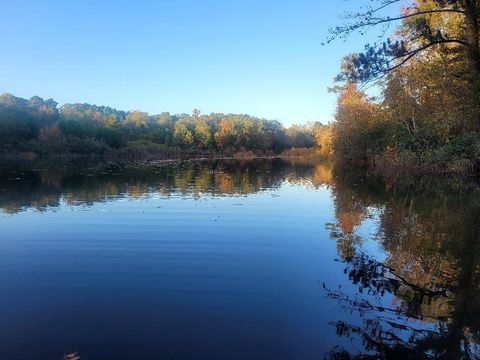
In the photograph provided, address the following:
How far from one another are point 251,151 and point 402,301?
120256 mm

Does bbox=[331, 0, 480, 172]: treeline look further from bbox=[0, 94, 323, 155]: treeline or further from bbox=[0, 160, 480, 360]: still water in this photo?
bbox=[0, 94, 323, 155]: treeline

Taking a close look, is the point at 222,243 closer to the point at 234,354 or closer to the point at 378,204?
the point at 234,354

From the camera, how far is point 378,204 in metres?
18.8

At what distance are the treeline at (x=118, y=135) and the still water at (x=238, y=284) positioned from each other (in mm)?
83016

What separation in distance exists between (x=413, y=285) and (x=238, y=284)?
3.46m

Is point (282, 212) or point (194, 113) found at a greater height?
point (194, 113)

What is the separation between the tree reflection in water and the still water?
0.10 feet

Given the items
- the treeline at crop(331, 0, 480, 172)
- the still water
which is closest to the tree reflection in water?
the still water

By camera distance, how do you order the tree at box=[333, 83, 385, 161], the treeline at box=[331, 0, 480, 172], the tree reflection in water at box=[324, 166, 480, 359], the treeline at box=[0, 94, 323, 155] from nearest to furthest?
the tree reflection in water at box=[324, 166, 480, 359] → the treeline at box=[331, 0, 480, 172] → the tree at box=[333, 83, 385, 161] → the treeline at box=[0, 94, 323, 155]

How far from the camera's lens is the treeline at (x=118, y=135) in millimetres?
90625

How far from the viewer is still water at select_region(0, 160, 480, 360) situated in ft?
18.0

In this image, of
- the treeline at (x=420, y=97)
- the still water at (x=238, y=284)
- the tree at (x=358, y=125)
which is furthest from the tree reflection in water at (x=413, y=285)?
the tree at (x=358, y=125)

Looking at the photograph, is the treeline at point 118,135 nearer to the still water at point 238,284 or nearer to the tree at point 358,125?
the tree at point 358,125

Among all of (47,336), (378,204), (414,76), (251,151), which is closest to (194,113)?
(251,151)
